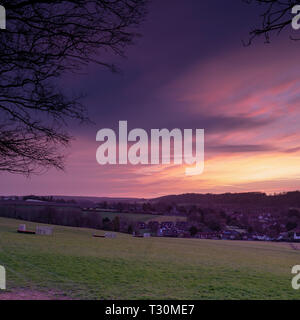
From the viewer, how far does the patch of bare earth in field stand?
6512 millimetres

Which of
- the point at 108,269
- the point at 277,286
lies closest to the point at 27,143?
the point at 108,269

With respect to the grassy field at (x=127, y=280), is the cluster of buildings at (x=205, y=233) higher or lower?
lower

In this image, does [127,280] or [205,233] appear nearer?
[127,280]

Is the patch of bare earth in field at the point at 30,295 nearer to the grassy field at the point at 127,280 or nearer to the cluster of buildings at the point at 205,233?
the grassy field at the point at 127,280

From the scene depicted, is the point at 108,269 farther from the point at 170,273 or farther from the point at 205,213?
the point at 205,213

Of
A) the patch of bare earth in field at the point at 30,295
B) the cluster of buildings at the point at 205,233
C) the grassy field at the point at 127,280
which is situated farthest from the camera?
the cluster of buildings at the point at 205,233

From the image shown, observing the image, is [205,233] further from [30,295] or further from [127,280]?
[30,295]

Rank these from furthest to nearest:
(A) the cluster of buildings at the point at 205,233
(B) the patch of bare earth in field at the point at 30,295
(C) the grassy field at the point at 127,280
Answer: (A) the cluster of buildings at the point at 205,233
(C) the grassy field at the point at 127,280
(B) the patch of bare earth in field at the point at 30,295

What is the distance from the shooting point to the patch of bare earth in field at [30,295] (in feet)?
21.4

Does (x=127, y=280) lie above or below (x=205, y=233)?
above

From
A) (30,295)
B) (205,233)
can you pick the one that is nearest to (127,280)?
(30,295)

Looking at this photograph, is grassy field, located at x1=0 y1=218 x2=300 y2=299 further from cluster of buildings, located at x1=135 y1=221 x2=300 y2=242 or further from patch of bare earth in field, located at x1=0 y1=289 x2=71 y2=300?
cluster of buildings, located at x1=135 y1=221 x2=300 y2=242

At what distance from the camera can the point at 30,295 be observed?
677 centimetres

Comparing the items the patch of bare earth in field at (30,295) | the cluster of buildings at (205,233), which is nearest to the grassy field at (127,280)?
the patch of bare earth in field at (30,295)
